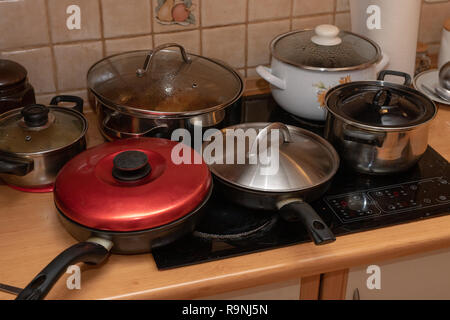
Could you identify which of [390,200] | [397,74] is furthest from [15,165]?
[397,74]

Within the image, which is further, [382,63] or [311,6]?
[311,6]

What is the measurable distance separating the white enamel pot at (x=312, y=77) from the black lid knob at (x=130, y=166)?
42cm

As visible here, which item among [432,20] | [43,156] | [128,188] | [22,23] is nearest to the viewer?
[128,188]

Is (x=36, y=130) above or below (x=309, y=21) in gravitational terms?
below

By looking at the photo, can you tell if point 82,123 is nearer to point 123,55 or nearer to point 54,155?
point 54,155

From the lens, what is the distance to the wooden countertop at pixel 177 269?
878 millimetres

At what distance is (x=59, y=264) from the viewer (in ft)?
2.66

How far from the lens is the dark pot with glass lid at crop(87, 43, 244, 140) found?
1.10 metres

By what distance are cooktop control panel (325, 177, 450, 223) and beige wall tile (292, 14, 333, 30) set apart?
557 mm

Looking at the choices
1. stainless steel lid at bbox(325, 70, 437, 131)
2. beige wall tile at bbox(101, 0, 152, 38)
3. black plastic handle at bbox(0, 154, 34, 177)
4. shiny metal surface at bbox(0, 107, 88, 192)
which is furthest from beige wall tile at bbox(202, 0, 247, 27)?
black plastic handle at bbox(0, 154, 34, 177)

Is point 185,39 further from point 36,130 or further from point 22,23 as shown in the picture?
point 36,130

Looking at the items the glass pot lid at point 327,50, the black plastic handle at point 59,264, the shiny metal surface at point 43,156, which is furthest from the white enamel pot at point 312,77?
the black plastic handle at point 59,264

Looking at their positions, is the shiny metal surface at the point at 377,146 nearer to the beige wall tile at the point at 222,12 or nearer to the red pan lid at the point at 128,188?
the red pan lid at the point at 128,188

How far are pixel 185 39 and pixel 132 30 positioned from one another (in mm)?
133
